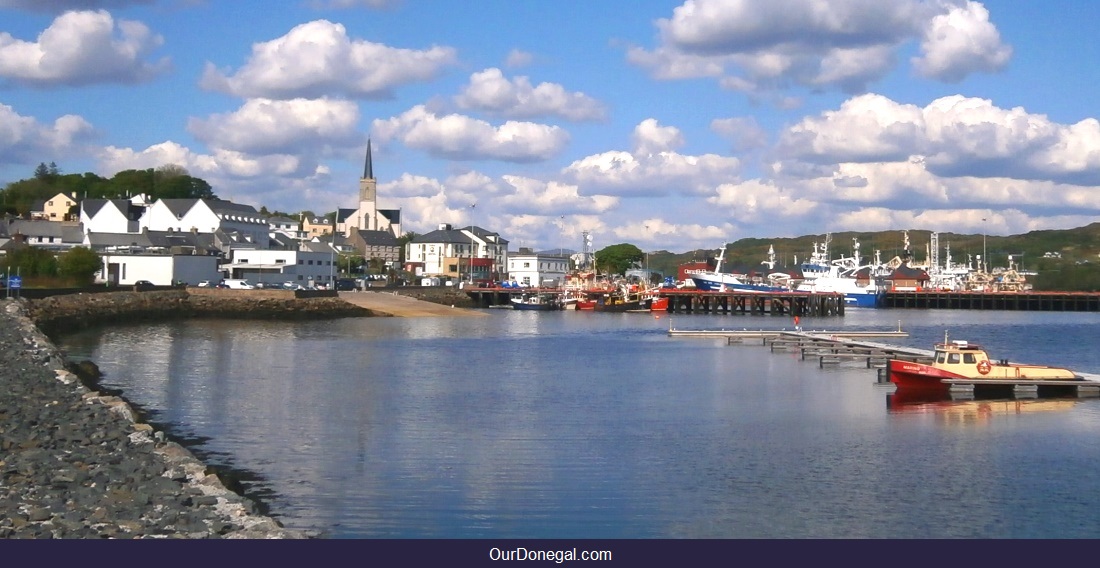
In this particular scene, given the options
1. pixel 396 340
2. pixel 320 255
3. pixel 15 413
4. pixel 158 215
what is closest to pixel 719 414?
pixel 15 413

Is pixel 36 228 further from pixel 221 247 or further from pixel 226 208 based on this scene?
pixel 226 208

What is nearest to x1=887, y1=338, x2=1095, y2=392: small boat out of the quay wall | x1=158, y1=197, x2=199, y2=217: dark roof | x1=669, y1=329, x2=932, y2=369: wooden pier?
x1=669, y1=329, x2=932, y2=369: wooden pier

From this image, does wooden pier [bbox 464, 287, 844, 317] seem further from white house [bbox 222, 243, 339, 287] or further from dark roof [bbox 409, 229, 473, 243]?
dark roof [bbox 409, 229, 473, 243]

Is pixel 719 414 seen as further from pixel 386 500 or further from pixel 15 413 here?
pixel 15 413

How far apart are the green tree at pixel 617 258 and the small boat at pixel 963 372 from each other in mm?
133162

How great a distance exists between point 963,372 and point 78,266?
6831cm

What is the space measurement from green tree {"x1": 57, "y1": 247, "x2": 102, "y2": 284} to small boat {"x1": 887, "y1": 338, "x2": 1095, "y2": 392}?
66.2 m

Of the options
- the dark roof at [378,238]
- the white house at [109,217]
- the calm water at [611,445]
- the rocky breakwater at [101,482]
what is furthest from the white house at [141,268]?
the dark roof at [378,238]

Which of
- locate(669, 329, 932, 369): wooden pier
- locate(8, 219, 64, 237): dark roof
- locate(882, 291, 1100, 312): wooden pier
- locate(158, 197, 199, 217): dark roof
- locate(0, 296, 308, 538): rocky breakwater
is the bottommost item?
locate(0, 296, 308, 538): rocky breakwater

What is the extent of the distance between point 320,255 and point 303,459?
89765 mm

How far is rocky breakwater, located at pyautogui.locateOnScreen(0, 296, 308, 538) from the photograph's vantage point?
1402 centimetres

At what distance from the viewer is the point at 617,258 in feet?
563

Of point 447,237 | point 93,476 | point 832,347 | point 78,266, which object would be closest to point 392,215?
point 447,237

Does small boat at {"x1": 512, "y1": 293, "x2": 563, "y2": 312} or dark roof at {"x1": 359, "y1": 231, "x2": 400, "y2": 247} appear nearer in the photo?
small boat at {"x1": 512, "y1": 293, "x2": 563, "y2": 312}
